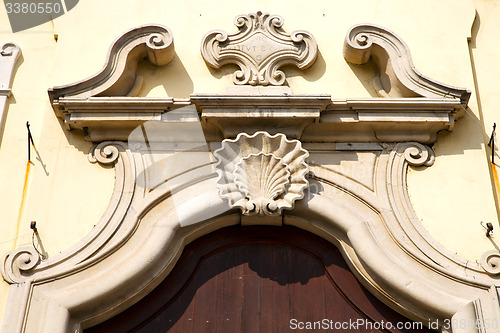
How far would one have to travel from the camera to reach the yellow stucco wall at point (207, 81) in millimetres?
5000

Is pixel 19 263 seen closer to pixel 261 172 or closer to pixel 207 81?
pixel 261 172

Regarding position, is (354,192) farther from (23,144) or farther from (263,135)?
(23,144)

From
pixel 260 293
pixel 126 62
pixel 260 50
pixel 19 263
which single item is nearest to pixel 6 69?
pixel 126 62

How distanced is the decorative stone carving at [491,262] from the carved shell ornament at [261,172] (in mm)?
1171

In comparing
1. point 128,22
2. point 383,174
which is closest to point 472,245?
point 383,174

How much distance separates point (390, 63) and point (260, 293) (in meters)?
1.81

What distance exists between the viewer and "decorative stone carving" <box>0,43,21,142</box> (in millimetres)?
5430

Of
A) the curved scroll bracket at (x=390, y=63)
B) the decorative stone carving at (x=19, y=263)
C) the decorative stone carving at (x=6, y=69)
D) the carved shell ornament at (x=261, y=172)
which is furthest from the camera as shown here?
the decorative stone carving at (x=6, y=69)

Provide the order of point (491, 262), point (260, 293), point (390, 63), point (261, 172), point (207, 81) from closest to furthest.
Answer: point (491, 262)
point (260, 293)
point (261, 172)
point (390, 63)
point (207, 81)

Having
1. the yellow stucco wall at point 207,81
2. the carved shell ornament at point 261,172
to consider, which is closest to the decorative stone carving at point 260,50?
the yellow stucco wall at point 207,81

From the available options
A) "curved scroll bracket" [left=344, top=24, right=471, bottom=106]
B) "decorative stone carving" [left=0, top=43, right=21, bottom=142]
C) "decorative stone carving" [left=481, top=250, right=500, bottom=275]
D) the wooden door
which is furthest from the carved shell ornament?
"decorative stone carving" [left=0, top=43, right=21, bottom=142]

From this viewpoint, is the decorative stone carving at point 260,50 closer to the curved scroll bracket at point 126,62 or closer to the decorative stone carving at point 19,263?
the curved scroll bracket at point 126,62

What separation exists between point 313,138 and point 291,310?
1.17m

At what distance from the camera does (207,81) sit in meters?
5.57
